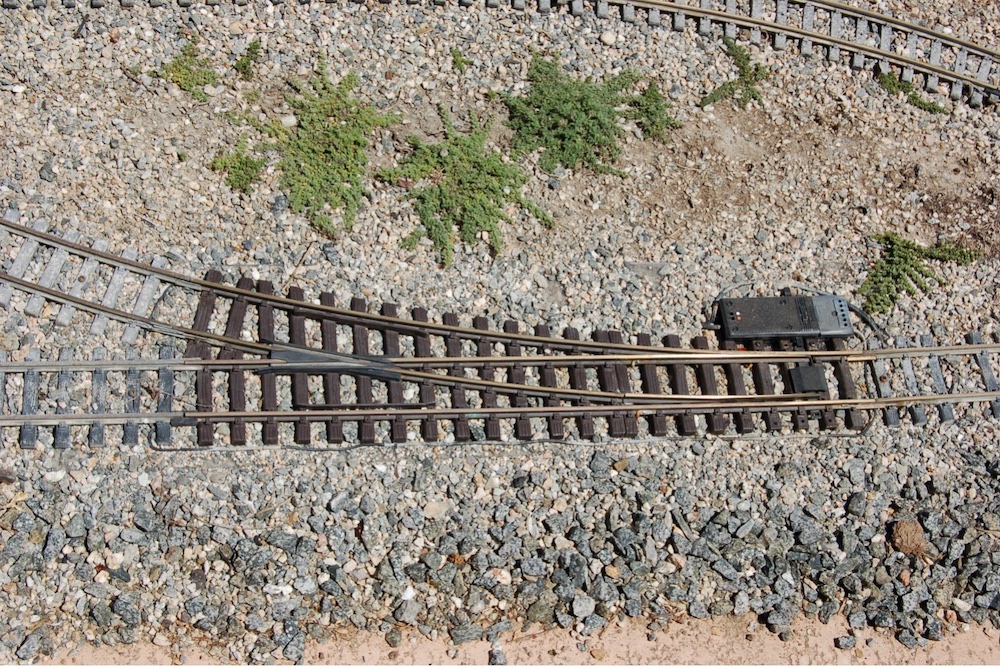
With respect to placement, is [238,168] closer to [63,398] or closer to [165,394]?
[165,394]

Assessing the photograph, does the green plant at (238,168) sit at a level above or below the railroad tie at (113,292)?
above

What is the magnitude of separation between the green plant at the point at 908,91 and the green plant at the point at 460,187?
4670mm

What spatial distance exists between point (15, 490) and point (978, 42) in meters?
11.8

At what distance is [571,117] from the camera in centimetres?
1086

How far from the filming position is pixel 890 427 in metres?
9.67

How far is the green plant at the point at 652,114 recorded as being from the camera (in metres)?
11.1

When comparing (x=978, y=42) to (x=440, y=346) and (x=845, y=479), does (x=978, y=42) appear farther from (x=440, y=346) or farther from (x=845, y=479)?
(x=440, y=346)

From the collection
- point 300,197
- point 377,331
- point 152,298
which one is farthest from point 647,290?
point 152,298

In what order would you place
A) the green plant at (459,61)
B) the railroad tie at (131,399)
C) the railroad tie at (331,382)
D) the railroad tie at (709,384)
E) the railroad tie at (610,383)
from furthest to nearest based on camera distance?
the green plant at (459,61) → the railroad tie at (709,384) → the railroad tie at (610,383) → the railroad tie at (331,382) → the railroad tie at (131,399)

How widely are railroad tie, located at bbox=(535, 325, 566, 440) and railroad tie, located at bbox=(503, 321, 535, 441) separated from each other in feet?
0.59

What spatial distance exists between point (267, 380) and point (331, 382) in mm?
572

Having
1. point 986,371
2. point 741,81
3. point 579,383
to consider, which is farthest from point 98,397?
point 986,371

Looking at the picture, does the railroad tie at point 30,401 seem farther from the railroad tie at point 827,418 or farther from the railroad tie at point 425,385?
the railroad tie at point 827,418

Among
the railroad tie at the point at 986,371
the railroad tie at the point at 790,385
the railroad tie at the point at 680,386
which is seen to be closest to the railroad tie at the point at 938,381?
the railroad tie at the point at 986,371
